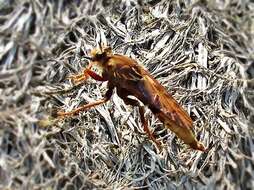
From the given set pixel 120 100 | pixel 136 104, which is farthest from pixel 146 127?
pixel 120 100

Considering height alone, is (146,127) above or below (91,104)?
below

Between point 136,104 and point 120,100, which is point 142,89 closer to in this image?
point 136,104

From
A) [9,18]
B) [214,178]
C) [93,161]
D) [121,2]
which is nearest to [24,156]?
[93,161]

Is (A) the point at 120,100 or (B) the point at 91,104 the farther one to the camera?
(A) the point at 120,100

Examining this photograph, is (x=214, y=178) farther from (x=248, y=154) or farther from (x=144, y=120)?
(x=144, y=120)
